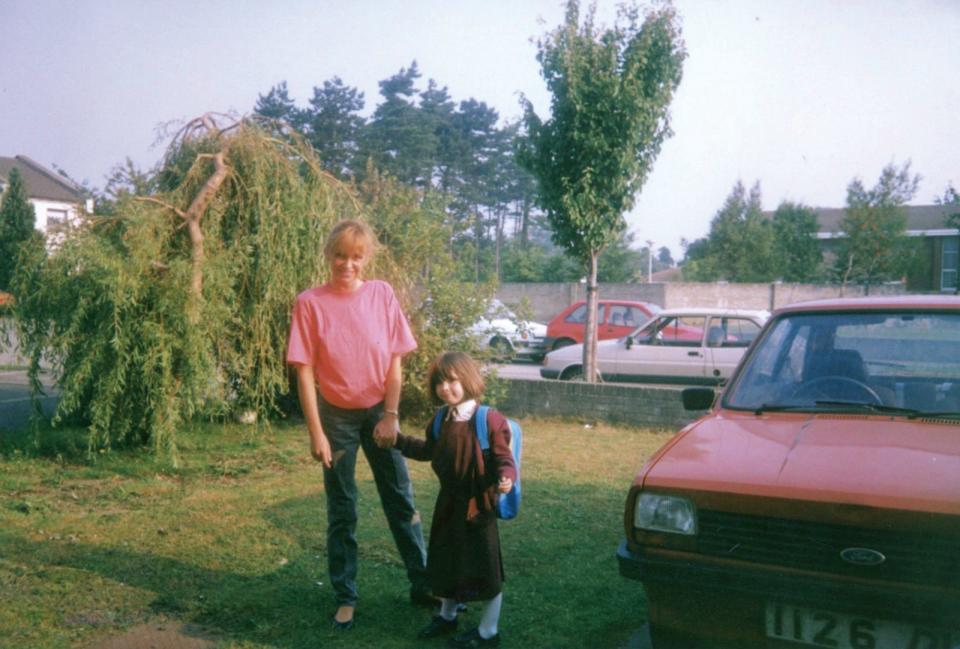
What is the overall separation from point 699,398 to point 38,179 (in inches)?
2045

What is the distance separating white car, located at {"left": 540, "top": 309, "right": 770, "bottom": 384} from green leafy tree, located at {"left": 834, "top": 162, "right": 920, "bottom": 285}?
26098 millimetres

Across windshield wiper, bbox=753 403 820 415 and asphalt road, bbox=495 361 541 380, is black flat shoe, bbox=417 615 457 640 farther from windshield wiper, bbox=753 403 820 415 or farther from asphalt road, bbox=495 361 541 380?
asphalt road, bbox=495 361 541 380

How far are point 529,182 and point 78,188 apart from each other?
4740cm

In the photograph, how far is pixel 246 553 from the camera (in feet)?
16.6

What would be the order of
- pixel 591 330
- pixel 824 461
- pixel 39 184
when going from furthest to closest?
1. pixel 39 184
2. pixel 591 330
3. pixel 824 461

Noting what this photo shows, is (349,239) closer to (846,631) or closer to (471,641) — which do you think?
(471,641)

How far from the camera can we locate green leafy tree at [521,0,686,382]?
11.1 metres

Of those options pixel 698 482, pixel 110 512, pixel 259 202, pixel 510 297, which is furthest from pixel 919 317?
pixel 510 297

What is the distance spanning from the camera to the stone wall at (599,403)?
10000 millimetres

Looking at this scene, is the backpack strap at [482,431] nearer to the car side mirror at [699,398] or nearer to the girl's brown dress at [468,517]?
the girl's brown dress at [468,517]

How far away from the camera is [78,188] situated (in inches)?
330

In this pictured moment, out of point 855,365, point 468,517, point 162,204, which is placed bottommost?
point 468,517

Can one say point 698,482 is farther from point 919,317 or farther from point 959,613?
point 919,317

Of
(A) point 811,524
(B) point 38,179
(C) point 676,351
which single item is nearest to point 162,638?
(A) point 811,524
